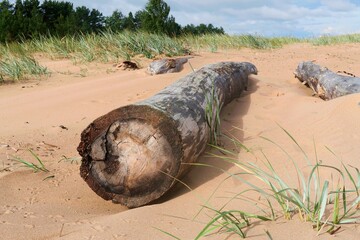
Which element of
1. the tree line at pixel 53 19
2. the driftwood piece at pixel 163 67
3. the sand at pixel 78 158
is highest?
the tree line at pixel 53 19

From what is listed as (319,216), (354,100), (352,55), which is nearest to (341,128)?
(354,100)

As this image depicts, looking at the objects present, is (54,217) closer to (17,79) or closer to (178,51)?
(17,79)

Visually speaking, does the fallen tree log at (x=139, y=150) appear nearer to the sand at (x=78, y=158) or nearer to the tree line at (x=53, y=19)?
the sand at (x=78, y=158)

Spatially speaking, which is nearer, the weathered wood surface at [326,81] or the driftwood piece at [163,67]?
the weathered wood surface at [326,81]

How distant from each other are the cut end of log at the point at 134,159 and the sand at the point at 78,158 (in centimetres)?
11

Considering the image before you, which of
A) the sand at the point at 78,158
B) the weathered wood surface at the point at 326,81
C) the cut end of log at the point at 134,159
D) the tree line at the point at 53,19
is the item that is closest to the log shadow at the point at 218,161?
the sand at the point at 78,158

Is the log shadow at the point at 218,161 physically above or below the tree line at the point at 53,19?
below

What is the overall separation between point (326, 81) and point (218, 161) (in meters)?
2.60

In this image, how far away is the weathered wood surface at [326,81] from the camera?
434cm

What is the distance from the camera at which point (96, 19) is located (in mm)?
33250

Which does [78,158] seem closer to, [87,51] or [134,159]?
[134,159]

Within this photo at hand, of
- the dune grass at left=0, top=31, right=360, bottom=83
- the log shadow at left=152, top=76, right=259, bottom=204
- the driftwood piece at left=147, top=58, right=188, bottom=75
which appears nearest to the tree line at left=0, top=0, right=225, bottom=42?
the dune grass at left=0, top=31, right=360, bottom=83

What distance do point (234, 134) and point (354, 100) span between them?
1007mm

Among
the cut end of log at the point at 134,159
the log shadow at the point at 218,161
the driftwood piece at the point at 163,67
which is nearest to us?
the cut end of log at the point at 134,159
